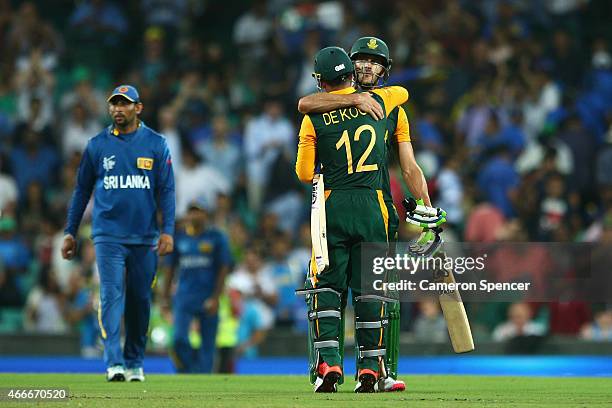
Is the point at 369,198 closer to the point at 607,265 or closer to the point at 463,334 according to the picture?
the point at 463,334

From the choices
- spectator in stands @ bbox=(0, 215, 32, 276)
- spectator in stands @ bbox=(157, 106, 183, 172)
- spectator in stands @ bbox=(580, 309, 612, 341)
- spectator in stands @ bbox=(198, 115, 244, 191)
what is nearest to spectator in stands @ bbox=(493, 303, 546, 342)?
A: spectator in stands @ bbox=(580, 309, 612, 341)

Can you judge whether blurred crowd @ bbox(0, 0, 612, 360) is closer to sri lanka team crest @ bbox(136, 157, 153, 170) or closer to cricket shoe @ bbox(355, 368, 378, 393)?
sri lanka team crest @ bbox(136, 157, 153, 170)

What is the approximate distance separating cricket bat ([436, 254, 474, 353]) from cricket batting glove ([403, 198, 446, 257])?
0.16 metres

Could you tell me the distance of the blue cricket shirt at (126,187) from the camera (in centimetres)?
1166

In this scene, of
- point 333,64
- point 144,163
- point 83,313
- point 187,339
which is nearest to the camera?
point 333,64

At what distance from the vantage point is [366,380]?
9.45m

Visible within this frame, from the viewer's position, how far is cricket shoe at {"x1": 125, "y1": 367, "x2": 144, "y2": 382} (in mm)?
11633

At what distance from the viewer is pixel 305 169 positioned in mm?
9594

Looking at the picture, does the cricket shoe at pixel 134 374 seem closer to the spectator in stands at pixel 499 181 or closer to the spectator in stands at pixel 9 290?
the spectator in stands at pixel 9 290

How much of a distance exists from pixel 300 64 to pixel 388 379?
1155cm

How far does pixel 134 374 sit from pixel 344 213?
3097mm

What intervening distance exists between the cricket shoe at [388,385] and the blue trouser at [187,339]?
5.83 metres

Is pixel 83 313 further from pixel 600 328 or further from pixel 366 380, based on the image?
pixel 366 380

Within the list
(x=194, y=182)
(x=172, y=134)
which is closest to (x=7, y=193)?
(x=172, y=134)
